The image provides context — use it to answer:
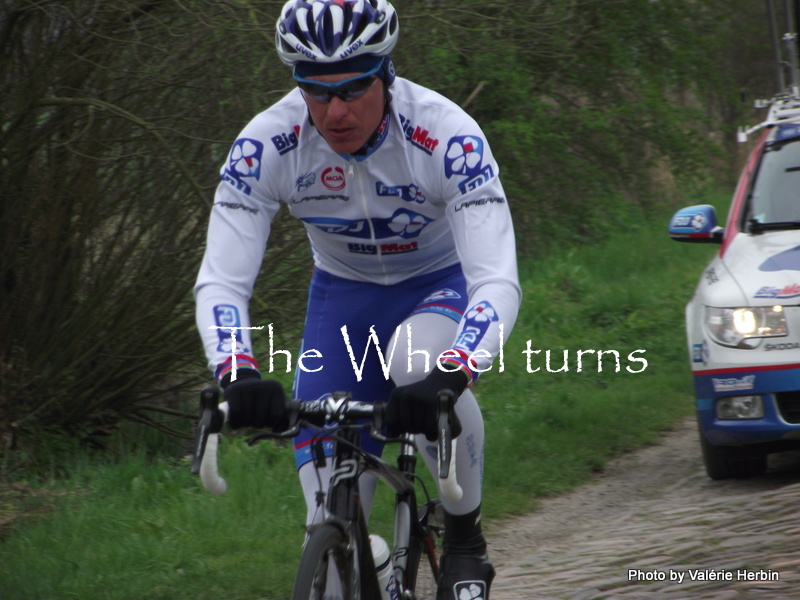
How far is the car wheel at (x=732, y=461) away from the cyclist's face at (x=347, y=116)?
11.9 ft

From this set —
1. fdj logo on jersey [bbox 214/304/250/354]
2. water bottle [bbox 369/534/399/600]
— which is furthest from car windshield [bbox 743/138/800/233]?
fdj logo on jersey [bbox 214/304/250/354]

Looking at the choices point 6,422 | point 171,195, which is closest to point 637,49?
point 171,195

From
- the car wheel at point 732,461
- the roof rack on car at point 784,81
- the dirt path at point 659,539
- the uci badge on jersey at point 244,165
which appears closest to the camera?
the uci badge on jersey at point 244,165

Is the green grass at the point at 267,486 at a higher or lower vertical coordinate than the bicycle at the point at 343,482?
lower

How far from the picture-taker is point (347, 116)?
323cm

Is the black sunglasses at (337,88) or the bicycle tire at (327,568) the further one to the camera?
the black sunglasses at (337,88)

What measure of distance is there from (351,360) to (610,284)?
10.4 meters

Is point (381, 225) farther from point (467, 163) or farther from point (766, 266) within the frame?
point (766, 266)

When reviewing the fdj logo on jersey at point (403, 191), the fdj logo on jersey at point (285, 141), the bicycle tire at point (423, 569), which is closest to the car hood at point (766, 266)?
the bicycle tire at point (423, 569)

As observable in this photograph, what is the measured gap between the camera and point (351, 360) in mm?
3551

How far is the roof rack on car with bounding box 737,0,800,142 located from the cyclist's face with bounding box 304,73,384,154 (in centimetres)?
453

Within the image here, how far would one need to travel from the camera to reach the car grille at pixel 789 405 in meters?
5.82

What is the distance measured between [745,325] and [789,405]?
46 centimetres

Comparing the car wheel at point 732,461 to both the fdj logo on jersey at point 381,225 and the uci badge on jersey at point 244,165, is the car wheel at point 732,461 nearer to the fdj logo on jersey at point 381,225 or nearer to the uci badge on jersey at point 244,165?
the fdj logo on jersey at point 381,225
